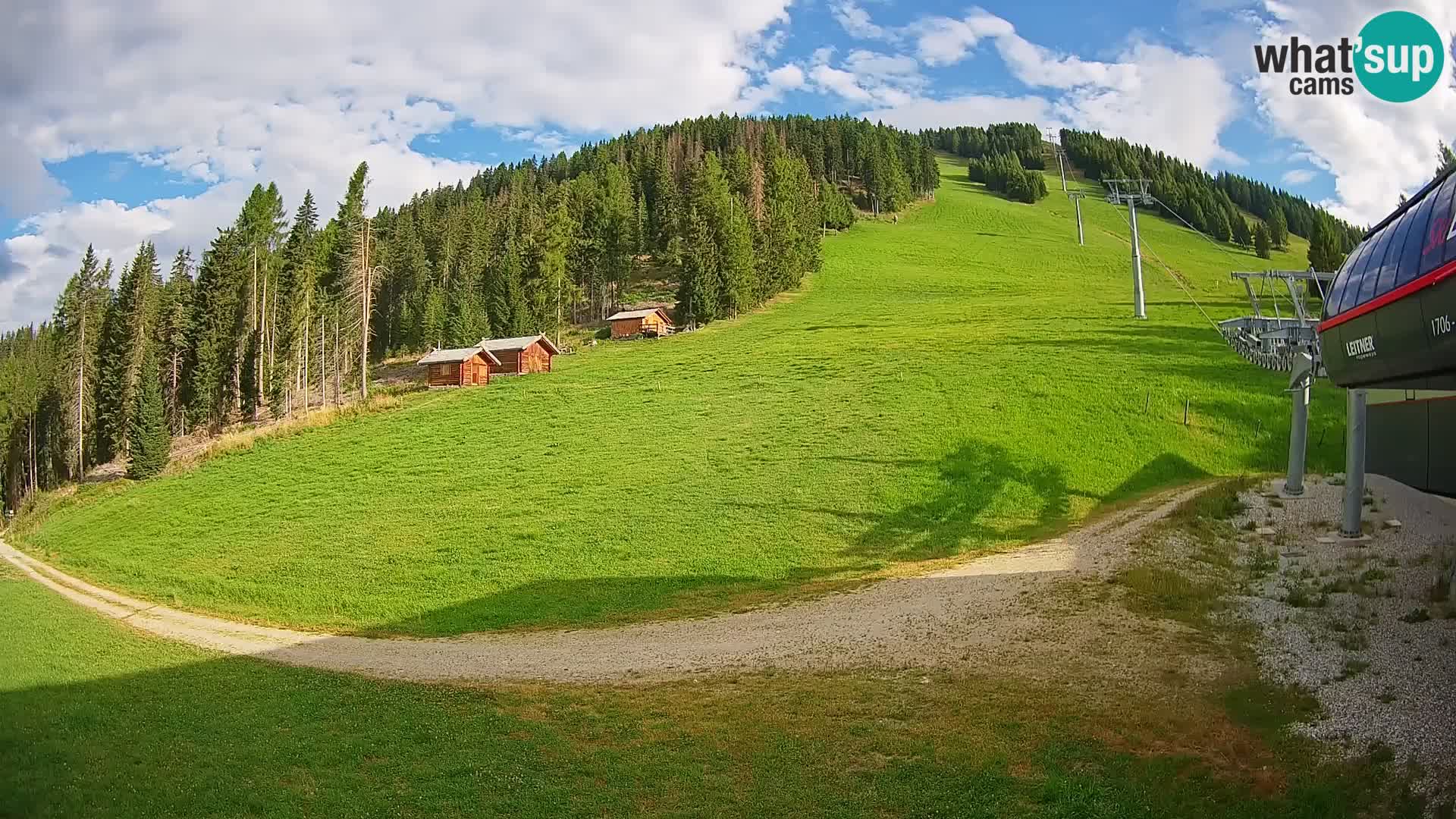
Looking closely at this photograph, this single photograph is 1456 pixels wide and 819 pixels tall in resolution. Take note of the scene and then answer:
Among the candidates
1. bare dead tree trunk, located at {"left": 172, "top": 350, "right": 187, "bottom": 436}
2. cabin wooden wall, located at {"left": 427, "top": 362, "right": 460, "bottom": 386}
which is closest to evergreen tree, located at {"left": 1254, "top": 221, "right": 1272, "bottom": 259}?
cabin wooden wall, located at {"left": 427, "top": 362, "right": 460, "bottom": 386}

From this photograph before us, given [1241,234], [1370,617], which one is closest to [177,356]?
[1370,617]

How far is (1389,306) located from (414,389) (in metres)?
62.1

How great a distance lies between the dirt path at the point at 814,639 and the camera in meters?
16.3

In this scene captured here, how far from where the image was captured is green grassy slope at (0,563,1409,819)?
417 inches

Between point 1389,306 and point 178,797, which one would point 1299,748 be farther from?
point 178,797

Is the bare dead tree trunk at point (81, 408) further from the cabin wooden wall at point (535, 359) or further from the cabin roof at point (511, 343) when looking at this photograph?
the cabin wooden wall at point (535, 359)

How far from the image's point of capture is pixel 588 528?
2828 cm

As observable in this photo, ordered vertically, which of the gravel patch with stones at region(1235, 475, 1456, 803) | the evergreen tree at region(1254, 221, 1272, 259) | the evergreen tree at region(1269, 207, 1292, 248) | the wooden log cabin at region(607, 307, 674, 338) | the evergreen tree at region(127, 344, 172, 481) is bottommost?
the gravel patch with stones at region(1235, 475, 1456, 803)

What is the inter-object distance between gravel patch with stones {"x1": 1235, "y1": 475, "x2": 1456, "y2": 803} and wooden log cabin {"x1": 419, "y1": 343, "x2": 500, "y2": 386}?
1988 inches

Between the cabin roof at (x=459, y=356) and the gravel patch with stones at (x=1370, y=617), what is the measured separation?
50368 mm

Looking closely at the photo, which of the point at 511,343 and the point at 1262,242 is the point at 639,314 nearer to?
the point at 511,343

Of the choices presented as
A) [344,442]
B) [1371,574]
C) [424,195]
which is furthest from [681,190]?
[1371,574]

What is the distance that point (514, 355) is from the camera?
64125 mm

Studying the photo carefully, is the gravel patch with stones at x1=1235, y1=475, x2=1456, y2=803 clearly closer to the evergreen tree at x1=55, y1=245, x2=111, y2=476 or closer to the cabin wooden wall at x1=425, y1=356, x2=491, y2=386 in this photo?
the cabin wooden wall at x1=425, y1=356, x2=491, y2=386
